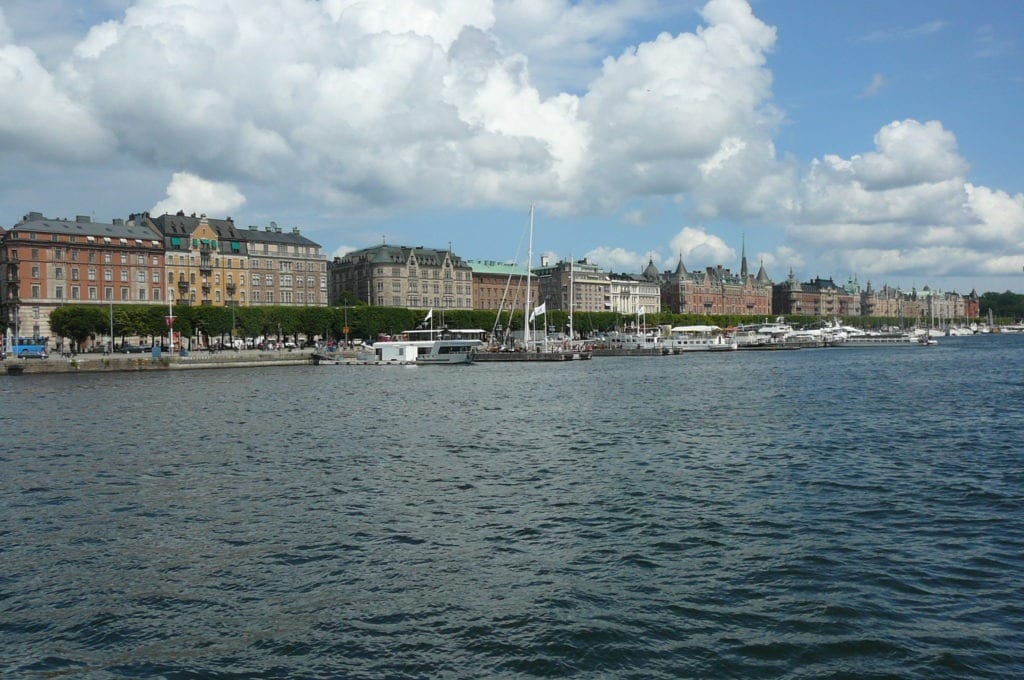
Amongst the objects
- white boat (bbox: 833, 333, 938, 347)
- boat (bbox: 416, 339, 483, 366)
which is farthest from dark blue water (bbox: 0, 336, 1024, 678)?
white boat (bbox: 833, 333, 938, 347)

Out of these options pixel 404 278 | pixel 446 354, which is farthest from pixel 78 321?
pixel 404 278

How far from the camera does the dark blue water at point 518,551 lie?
40.2 feet

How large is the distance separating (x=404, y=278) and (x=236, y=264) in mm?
44964

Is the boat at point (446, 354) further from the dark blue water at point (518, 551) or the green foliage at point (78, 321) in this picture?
the dark blue water at point (518, 551)

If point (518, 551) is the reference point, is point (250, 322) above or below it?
above

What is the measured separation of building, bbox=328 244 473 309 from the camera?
575 ft

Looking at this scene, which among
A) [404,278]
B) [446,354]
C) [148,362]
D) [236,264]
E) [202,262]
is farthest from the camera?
[404,278]

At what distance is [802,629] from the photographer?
12.9 meters

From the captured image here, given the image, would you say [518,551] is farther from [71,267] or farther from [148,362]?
[71,267]

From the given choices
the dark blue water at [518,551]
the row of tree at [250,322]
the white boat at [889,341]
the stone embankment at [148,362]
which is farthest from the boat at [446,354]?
the white boat at [889,341]

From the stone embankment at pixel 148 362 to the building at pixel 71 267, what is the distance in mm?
27500

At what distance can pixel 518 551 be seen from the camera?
671 inches

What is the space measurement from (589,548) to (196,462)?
16.5 m

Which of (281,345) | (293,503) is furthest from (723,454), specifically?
(281,345)
